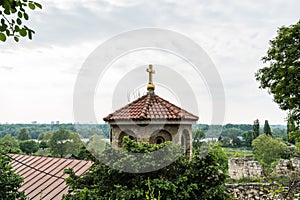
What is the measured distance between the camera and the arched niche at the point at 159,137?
828cm

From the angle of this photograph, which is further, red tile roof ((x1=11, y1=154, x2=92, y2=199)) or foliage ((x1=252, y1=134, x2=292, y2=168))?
foliage ((x1=252, y1=134, x2=292, y2=168))

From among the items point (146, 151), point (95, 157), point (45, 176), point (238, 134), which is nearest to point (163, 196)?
point (146, 151)

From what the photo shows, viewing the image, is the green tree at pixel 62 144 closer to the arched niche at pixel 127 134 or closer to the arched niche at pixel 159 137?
the arched niche at pixel 127 134

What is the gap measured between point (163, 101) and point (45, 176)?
5211 millimetres

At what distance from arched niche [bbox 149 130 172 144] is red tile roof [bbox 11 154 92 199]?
3.08 m

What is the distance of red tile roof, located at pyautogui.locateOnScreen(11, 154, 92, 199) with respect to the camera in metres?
9.12

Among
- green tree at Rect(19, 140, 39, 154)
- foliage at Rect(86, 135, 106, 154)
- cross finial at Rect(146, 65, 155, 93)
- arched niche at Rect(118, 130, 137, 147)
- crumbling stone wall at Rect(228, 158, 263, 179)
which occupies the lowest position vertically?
green tree at Rect(19, 140, 39, 154)

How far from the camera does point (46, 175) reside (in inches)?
408

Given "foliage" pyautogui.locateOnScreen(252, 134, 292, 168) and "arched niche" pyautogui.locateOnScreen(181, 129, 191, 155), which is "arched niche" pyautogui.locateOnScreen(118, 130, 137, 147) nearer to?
"arched niche" pyautogui.locateOnScreen(181, 129, 191, 155)

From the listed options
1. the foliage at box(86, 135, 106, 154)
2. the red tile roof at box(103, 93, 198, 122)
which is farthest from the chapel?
the foliage at box(86, 135, 106, 154)

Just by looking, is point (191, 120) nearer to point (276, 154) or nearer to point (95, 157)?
point (95, 157)

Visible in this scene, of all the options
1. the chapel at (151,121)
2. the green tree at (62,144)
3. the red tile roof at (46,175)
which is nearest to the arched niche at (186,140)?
the chapel at (151,121)

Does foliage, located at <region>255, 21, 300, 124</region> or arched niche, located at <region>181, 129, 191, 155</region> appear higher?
foliage, located at <region>255, 21, 300, 124</region>

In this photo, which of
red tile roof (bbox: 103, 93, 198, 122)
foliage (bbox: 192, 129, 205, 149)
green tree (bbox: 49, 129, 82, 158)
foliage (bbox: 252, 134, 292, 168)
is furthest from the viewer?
green tree (bbox: 49, 129, 82, 158)
